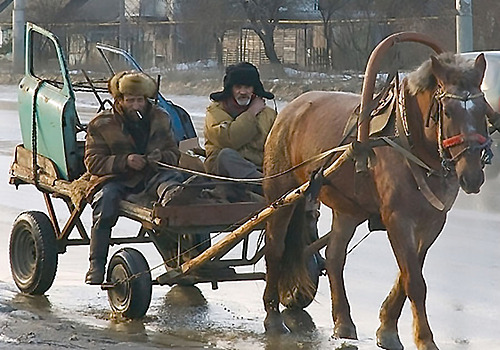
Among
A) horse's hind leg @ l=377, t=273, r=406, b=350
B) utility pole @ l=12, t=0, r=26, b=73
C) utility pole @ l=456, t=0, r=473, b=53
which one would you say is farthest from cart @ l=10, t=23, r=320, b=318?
utility pole @ l=12, t=0, r=26, b=73

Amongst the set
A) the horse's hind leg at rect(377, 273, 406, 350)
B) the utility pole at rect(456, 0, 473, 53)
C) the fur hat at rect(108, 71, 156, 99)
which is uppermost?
the utility pole at rect(456, 0, 473, 53)

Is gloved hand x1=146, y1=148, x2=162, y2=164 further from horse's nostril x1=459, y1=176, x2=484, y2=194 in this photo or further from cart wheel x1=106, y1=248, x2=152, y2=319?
horse's nostril x1=459, y1=176, x2=484, y2=194

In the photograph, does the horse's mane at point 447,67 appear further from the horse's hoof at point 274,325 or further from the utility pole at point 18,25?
the utility pole at point 18,25

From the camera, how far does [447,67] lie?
6324 mm

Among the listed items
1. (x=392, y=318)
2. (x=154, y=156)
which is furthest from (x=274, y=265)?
(x=392, y=318)

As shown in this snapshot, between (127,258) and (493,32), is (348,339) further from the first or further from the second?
(493,32)

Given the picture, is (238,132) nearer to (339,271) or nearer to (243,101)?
(243,101)

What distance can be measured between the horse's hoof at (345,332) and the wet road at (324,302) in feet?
0.29

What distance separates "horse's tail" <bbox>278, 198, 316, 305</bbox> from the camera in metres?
8.05

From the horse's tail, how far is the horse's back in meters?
0.36

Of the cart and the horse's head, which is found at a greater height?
the horse's head

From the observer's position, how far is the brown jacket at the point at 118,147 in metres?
8.36

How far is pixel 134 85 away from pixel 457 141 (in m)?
2.84

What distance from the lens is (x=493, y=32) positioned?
3198 cm
